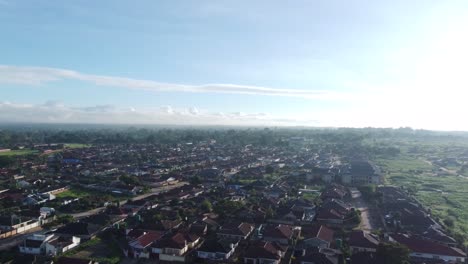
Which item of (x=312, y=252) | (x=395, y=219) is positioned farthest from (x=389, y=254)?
(x=395, y=219)

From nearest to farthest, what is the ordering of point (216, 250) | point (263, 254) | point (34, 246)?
point (263, 254), point (216, 250), point (34, 246)

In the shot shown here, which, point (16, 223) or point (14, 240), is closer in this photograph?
point (14, 240)

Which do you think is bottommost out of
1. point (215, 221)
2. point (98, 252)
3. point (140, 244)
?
point (98, 252)

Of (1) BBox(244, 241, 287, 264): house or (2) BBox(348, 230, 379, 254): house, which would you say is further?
(2) BBox(348, 230, 379, 254): house

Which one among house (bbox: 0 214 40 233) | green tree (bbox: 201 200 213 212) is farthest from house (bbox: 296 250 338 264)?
house (bbox: 0 214 40 233)

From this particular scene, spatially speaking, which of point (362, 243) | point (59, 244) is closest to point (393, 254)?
point (362, 243)

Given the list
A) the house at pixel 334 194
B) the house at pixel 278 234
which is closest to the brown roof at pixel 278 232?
the house at pixel 278 234

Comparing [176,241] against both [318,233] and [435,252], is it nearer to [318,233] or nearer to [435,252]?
[318,233]

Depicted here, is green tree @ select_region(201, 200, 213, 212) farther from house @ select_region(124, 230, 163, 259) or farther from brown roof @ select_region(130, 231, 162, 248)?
house @ select_region(124, 230, 163, 259)
